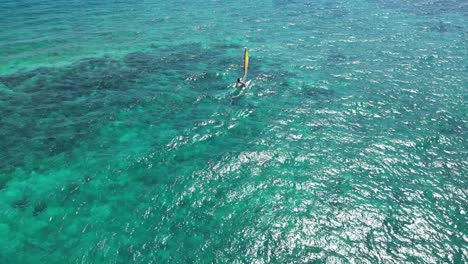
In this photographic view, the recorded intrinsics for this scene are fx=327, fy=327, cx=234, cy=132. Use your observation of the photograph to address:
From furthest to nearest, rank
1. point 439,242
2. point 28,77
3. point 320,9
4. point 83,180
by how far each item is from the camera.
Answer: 1. point 320,9
2. point 28,77
3. point 83,180
4. point 439,242

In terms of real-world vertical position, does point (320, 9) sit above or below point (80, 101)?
above

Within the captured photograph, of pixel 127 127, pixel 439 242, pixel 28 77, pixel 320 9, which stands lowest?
pixel 439 242

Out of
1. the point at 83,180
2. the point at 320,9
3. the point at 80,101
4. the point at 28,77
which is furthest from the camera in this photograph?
the point at 320,9

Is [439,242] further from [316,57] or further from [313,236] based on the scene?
[316,57]

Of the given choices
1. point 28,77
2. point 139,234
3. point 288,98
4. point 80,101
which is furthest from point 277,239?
point 28,77

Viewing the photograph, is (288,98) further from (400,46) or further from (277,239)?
(400,46)

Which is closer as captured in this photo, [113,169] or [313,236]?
[313,236]
